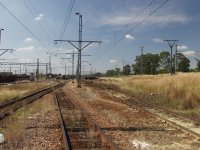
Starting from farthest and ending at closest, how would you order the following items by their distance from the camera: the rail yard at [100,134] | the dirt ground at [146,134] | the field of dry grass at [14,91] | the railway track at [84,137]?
the field of dry grass at [14,91] → the dirt ground at [146,134] → the rail yard at [100,134] → the railway track at [84,137]

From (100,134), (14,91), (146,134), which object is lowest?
(146,134)

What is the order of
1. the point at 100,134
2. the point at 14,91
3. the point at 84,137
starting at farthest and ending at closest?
the point at 14,91 < the point at 100,134 < the point at 84,137

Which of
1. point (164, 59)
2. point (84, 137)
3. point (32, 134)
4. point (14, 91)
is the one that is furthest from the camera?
point (164, 59)

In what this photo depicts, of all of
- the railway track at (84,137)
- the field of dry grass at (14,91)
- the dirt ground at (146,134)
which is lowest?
the dirt ground at (146,134)

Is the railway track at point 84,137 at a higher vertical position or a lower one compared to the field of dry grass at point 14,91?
lower

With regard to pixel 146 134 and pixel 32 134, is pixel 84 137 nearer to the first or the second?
pixel 32 134

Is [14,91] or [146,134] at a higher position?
[14,91]

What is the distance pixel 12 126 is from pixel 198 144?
6.75 m

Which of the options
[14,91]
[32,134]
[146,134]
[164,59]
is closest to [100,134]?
[146,134]

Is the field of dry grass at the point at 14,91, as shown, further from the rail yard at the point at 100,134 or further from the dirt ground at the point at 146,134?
the dirt ground at the point at 146,134

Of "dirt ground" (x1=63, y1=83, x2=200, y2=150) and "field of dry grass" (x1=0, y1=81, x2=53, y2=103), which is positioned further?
"field of dry grass" (x1=0, y1=81, x2=53, y2=103)

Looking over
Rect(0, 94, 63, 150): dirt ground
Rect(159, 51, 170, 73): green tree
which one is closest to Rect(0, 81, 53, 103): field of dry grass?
Rect(0, 94, 63, 150): dirt ground

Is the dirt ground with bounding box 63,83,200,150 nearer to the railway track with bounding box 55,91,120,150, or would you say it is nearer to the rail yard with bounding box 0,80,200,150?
the rail yard with bounding box 0,80,200,150

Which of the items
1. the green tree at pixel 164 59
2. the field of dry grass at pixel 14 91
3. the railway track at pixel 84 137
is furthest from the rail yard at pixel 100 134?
the green tree at pixel 164 59
